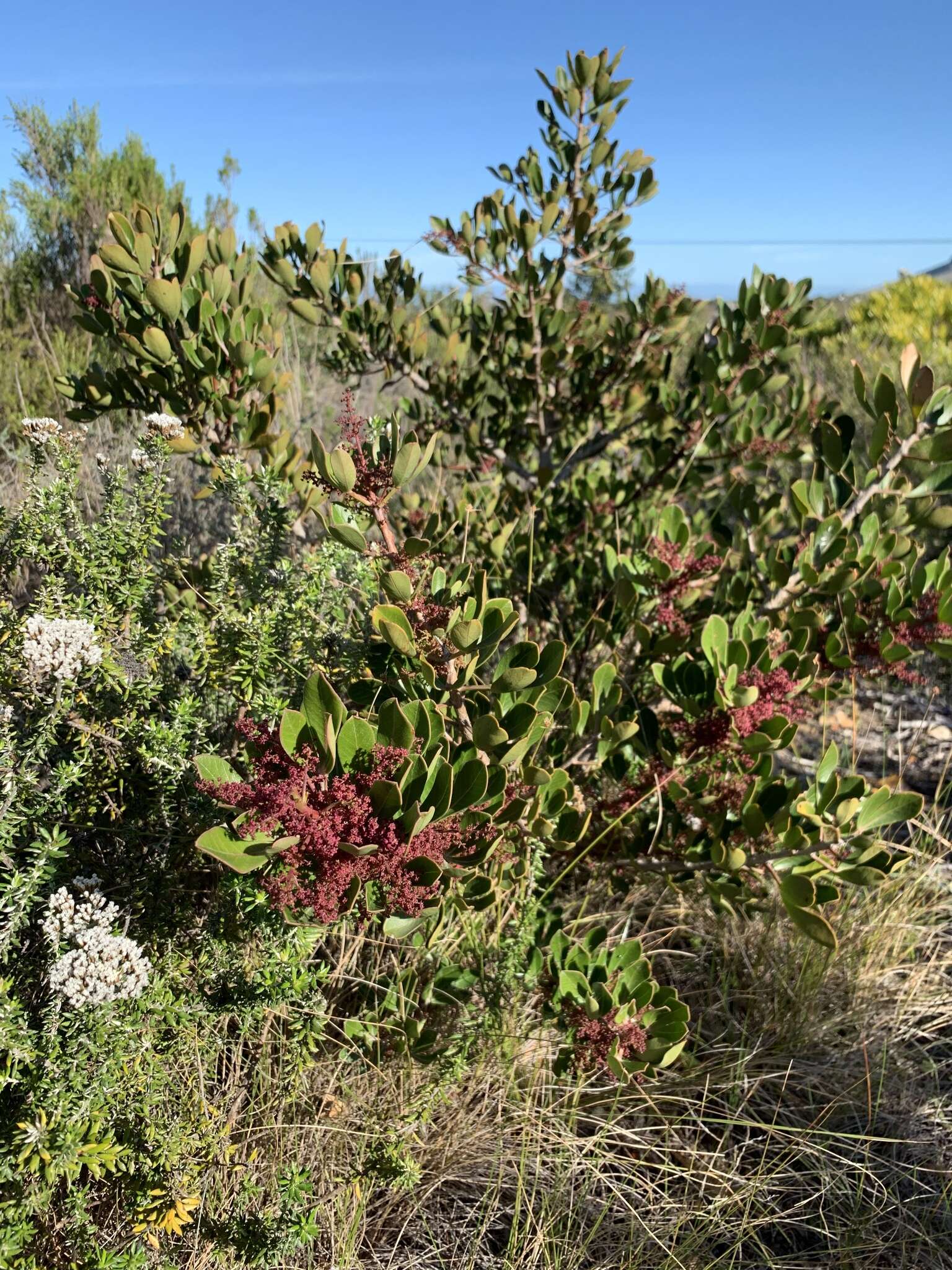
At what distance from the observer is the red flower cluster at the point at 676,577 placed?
6.50 feet

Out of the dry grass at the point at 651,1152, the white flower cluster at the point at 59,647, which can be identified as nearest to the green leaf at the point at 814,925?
the dry grass at the point at 651,1152

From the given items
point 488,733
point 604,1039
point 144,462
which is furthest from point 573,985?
point 144,462

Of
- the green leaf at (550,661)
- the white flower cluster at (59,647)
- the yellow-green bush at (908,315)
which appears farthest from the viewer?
the yellow-green bush at (908,315)

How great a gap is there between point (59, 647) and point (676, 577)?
4.26 ft

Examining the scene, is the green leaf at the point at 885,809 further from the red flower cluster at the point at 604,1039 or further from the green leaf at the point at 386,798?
the green leaf at the point at 386,798

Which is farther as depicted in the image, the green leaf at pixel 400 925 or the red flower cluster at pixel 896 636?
the red flower cluster at pixel 896 636

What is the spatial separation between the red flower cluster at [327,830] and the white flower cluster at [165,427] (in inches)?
33.7

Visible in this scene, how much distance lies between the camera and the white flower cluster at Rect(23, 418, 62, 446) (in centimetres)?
179

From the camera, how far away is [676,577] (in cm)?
201

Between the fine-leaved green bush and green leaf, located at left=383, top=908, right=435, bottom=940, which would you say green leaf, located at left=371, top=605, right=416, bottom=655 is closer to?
the fine-leaved green bush

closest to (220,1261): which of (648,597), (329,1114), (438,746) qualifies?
(329,1114)

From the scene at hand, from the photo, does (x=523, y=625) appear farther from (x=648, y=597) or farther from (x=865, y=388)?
(x=865, y=388)

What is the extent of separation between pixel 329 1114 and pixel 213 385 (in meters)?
1.58

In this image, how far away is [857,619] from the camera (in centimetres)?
200
